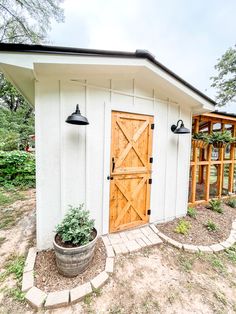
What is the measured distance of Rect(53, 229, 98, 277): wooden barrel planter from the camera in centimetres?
201

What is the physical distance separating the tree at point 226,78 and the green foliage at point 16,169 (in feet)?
47.3

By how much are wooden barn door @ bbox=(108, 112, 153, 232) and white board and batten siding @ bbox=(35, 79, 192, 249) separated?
0.14 metres

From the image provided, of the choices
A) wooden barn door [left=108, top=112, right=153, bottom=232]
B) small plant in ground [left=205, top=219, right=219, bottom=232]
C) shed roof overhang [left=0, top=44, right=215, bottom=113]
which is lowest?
small plant in ground [left=205, top=219, right=219, bottom=232]

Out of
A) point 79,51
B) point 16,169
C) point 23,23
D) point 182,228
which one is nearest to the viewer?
point 79,51

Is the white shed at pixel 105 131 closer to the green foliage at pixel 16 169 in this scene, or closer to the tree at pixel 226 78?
the green foliage at pixel 16 169

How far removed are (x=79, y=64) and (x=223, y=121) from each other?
4.46m

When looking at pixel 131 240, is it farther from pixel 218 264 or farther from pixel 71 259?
pixel 218 264

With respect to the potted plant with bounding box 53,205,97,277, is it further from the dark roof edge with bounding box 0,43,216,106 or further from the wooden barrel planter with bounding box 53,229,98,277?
the dark roof edge with bounding box 0,43,216,106

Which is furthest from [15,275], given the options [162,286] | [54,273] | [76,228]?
[162,286]

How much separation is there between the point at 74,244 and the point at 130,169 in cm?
161

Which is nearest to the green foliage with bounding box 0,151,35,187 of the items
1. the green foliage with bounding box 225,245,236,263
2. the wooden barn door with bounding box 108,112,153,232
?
the wooden barn door with bounding box 108,112,153,232

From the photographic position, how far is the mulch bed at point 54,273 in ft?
6.32

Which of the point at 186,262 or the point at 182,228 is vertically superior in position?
the point at 182,228

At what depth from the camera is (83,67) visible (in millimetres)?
2354
